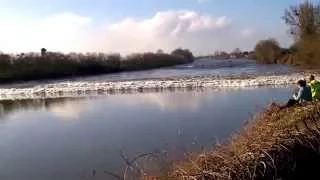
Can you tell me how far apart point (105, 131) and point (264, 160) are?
1190 centimetres

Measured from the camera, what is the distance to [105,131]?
789 inches

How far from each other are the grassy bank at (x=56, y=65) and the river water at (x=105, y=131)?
42.4 metres

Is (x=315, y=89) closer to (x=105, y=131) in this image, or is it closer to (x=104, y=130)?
(x=105, y=131)

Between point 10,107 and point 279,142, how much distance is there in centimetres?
2595

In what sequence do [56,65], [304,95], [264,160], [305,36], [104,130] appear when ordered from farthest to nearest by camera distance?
1. [56,65]
2. [305,36]
3. [104,130]
4. [304,95]
5. [264,160]

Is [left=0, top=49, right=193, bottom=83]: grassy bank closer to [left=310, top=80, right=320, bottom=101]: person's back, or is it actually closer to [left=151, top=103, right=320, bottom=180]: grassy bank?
[left=310, top=80, right=320, bottom=101]: person's back

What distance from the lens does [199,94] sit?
1346 inches

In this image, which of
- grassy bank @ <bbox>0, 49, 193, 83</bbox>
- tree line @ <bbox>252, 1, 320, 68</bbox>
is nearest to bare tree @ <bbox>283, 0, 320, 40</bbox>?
tree line @ <bbox>252, 1, 320, 68</bbox>

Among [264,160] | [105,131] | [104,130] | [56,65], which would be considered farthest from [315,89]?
[56,65]

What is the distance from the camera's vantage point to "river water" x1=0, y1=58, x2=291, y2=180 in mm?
14828

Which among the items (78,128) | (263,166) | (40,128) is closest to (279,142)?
(263,166)

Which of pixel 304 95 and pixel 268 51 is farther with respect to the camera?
pixel 268 51

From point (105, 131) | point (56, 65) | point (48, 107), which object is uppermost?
point (56, 65)

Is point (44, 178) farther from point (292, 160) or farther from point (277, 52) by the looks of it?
point (277, 52)
